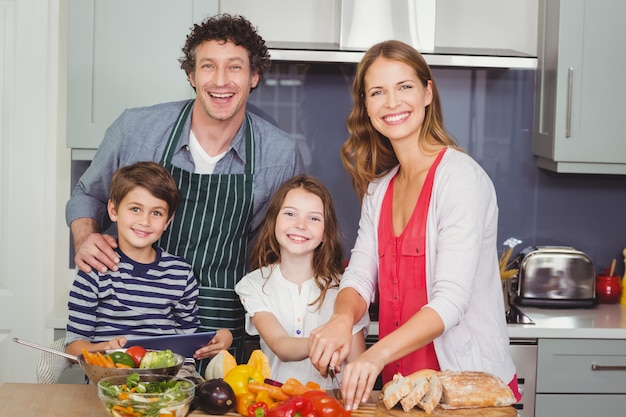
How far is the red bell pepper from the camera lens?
1.56m

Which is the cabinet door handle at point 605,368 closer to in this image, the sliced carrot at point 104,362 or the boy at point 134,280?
the boy at point 134,280

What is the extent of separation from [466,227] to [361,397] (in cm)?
47

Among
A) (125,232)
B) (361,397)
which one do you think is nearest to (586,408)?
(361,397)

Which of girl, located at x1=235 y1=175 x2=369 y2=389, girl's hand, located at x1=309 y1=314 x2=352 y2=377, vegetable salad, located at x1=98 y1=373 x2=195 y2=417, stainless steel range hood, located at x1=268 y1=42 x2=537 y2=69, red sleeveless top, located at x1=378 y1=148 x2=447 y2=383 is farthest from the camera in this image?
stainless steel range hood, located at x1=268 y1=42 x2=537 y2=69

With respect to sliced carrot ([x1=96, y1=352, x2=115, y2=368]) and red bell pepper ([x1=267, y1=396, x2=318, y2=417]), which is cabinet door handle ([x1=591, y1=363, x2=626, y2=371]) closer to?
red bell pepper ([x1=267, y1=396, x2=318, y2=417])

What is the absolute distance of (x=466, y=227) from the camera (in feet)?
6.26

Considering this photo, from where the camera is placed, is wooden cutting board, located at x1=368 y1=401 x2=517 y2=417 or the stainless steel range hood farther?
the stainless steel range hood

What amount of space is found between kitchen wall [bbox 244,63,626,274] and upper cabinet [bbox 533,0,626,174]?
0.31 meters

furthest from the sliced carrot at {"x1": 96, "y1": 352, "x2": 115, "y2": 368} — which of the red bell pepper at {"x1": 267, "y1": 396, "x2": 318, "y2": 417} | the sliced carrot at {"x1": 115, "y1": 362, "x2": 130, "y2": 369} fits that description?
the red bell pepper at {"x1": 267, "y1": 396, "x2": 318, "y2": 417}

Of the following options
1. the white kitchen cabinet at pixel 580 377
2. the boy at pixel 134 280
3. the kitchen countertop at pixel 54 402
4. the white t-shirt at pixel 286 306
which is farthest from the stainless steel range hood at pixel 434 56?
the kitchen countertop at pixel 54 402

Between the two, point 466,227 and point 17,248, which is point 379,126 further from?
point 17,248

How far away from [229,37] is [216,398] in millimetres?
1142

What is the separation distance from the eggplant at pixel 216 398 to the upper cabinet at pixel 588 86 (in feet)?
6.01

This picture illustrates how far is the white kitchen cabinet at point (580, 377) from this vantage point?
2836 mm
